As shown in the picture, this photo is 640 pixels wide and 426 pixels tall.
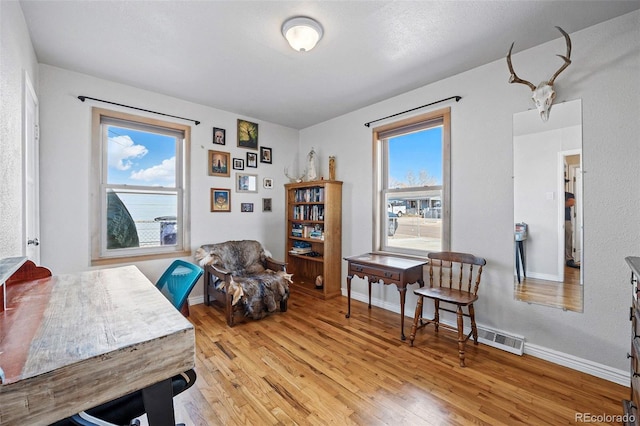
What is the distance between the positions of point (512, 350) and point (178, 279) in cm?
274

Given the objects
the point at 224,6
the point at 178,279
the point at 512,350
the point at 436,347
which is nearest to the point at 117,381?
the point at 178,279

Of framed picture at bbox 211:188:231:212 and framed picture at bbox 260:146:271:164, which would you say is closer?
framed picture at bbox 211:188:231:212

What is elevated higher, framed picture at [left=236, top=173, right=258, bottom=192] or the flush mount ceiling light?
the flush mount ceiling light

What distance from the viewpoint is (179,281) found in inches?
68.7

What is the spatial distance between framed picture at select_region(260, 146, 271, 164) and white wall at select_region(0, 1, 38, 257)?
8.41ft

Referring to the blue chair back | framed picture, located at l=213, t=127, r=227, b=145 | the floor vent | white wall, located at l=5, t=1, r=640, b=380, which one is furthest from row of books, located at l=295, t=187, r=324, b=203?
the floor vent

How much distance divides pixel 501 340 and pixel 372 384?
1.34 m

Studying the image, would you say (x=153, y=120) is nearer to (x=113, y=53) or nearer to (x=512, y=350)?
(x=113, y=53)

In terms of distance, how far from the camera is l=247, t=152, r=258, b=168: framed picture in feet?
13.5

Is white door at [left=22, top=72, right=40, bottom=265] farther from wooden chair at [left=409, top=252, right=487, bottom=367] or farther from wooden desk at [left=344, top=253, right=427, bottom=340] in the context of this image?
wooden chair at [left=409, top=252, right=487, bottom=367]

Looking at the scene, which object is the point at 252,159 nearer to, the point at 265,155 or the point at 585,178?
the point at 265,155

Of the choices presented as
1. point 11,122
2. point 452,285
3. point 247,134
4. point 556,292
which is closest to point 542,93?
point 556,292

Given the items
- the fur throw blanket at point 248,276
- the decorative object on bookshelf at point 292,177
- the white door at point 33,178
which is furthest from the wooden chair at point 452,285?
the white door at point 33,178

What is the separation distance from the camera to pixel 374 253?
138 inches
